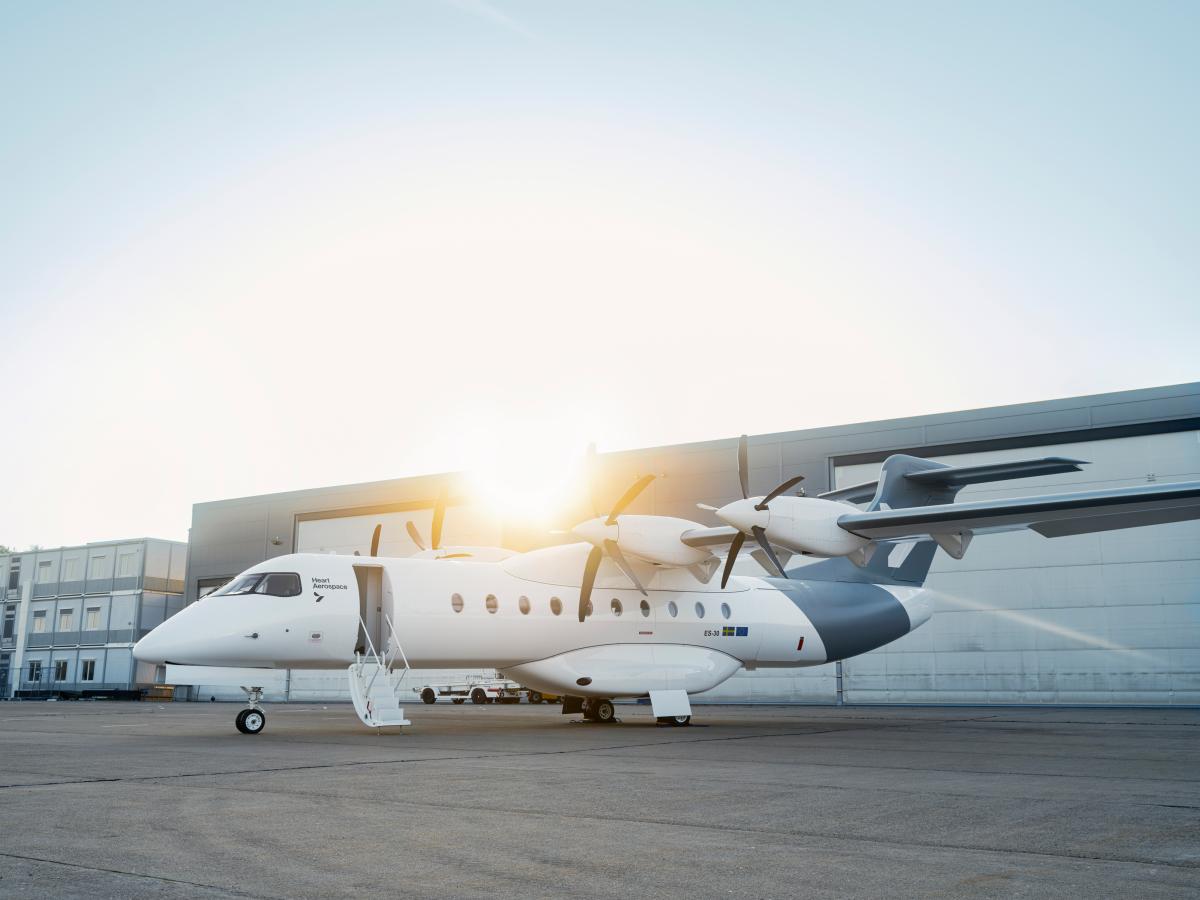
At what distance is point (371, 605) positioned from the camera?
57.0 feet

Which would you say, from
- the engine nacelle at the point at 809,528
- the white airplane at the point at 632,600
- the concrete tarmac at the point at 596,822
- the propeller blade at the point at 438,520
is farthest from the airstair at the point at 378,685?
the engine nacelle at the point at 809,528

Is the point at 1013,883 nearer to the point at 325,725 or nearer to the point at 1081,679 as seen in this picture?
the point at 325,725

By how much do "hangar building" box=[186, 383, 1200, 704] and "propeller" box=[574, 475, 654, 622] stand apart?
6.27 metres

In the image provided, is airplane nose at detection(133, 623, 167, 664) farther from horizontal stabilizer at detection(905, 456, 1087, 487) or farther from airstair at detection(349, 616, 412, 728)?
horizontal stabilizer at detection(905, 456, 1087, 487)

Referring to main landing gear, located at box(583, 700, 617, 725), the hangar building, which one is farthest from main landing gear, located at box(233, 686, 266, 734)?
the hangar building

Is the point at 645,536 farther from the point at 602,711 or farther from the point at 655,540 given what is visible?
the point at 602,711

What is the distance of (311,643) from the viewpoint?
1648 centimetres

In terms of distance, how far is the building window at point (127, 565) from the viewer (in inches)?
2002

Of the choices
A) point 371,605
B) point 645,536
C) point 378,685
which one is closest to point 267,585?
point 371,605

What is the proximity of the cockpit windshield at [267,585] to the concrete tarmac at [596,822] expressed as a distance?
392 cm

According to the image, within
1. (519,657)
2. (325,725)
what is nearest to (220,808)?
(519,657)

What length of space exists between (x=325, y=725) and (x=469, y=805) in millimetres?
13571

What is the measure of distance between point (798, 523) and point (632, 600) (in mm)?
4461

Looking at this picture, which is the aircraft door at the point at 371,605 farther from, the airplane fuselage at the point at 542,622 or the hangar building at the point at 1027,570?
Result: the hangar building at the point at 1027,570
